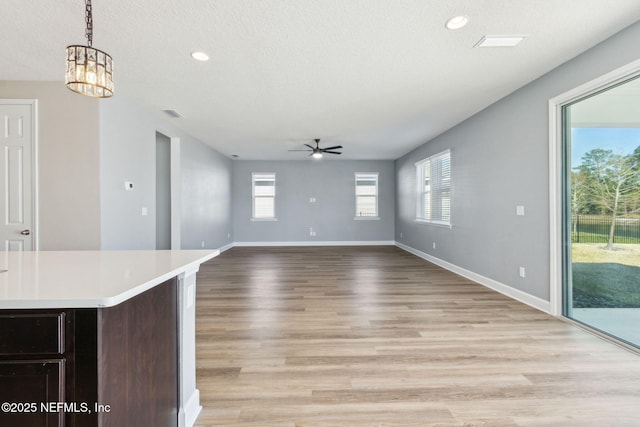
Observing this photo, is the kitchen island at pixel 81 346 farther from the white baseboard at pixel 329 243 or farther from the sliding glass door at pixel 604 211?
the white baseboard at pixel 329 243

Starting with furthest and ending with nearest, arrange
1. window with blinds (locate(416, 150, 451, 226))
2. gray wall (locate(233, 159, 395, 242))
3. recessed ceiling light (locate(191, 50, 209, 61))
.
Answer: gray wall (locate(233, 159, 395, 242)) → window with blinds (locate(416, 150, 451, 226)) → recessed ceiling light (locate(191, 50, 209, 61))

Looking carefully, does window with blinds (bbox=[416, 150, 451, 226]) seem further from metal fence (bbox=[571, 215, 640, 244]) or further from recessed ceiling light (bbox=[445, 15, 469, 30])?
recessed ceiling light (bbox=[445, 15, 469, 30])

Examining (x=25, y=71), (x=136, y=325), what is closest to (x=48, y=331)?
(x=136, y=325)

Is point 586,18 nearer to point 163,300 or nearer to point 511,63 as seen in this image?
point 511,63

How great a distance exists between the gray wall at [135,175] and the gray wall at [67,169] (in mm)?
107

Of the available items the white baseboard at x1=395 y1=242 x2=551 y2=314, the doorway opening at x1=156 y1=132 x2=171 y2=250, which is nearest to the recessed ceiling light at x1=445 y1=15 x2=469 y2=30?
the white baseboard at x1=395 y1=242 x2=551 y2=314

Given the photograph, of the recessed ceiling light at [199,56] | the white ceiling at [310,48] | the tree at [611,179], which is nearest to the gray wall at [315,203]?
the white ceiling at [310,48]

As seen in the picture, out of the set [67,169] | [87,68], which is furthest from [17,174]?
[87,68]

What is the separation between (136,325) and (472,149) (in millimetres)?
4834

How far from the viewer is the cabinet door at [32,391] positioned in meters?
0.88

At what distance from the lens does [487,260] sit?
164 inches

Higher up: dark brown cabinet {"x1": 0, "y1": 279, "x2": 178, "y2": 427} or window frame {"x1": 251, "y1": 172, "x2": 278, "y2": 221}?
window frame {"x1": 251, "y1": 172, "x2": 278, "y2": 221}

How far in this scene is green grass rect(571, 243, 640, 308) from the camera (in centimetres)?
237

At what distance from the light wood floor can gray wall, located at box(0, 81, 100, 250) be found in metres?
1.65
